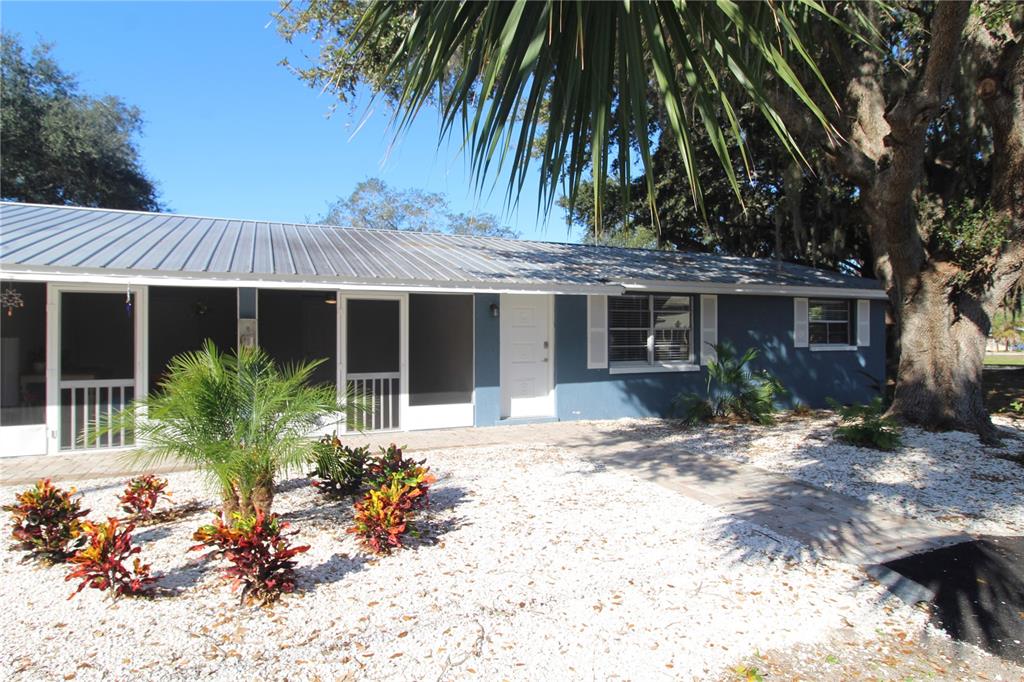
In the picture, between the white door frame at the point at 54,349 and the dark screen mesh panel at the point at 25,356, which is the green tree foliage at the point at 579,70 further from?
the dark screen mesh panel at the point at 25,356

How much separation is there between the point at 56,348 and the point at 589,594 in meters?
7.18

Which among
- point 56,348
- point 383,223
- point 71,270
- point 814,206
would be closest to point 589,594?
point 71,270

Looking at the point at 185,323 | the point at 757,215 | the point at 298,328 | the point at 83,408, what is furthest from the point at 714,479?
the point at 757,215

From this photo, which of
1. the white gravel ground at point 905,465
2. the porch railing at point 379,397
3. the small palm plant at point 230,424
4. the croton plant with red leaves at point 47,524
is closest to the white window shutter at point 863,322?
the white gravel ground at point 905,465

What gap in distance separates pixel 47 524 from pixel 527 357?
7140mm

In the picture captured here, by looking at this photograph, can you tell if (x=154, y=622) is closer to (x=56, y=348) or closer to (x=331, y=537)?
(x=331, y=537)

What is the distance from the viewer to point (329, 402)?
4.39m

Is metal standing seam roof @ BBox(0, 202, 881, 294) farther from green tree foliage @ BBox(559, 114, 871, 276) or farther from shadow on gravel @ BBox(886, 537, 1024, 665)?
shadow on gravel @ BBox(886, 537, 1024, 665)

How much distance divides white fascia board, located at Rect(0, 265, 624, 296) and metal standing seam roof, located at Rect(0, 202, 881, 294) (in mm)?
17

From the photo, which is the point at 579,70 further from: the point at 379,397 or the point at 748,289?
the point at 748,289

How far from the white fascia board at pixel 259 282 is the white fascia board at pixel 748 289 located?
0.73 m

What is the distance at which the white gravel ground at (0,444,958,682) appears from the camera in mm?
2992

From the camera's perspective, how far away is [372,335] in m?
12.6

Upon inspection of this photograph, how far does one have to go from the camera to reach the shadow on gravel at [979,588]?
3344 mm
